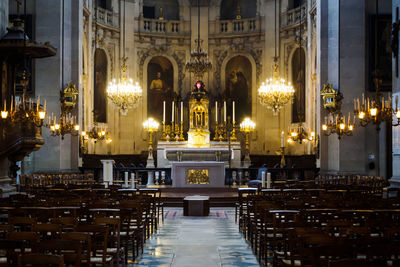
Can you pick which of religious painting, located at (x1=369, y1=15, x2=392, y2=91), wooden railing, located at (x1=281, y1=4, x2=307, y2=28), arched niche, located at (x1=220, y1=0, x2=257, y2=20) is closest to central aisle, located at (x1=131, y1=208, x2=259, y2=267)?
religious painting, located at (x1=369, y1=15, x2=392, y2=91)

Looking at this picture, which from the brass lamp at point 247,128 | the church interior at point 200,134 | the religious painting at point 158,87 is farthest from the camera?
the religious painting at point 158,87

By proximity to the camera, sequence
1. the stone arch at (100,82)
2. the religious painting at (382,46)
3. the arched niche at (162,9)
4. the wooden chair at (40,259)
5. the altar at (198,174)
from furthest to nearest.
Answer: the arched niche at (162,9) → the stone arch at (100,82) → the religious painting at (382,46) → the altar at (198,174) → the wooden chair at (40,259)

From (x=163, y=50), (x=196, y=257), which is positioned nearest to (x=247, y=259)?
(x=196, y=257)

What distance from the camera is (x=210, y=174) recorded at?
23062mm

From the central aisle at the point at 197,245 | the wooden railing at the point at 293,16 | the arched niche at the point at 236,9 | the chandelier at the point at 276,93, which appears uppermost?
the arched niche at the point at 236,9

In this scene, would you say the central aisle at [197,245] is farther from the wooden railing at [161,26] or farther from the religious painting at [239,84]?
the wooden railing at [161,26]

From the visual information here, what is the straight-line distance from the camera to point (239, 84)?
1406 inches

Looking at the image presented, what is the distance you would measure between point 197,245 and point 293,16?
23.8 metres

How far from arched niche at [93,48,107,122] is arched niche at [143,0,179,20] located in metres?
5.92

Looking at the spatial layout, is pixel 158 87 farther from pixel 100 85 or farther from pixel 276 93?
pixel 276 93

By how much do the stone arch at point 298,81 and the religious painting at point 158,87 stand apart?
767cm

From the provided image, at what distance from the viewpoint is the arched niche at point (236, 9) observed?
124ft

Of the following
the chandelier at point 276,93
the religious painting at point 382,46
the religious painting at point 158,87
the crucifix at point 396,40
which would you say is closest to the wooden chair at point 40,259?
the crucifix at point 396,40

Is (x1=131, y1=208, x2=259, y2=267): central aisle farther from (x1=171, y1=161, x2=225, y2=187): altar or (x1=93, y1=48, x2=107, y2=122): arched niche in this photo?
(x1=93, y1=48, x2=107, y2=122): arched niche
